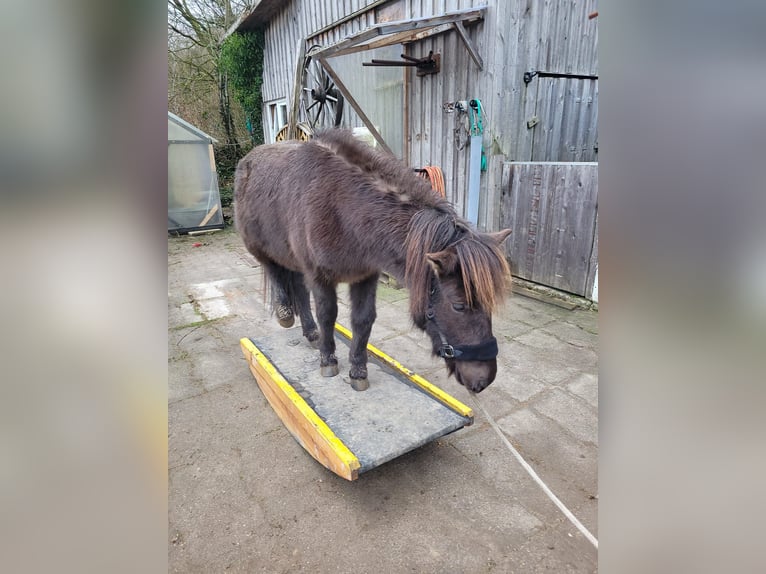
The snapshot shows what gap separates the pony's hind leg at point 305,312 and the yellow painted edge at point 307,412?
1.41 ft

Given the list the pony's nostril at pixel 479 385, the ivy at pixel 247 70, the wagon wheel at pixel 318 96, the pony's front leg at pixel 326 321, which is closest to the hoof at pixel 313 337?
the pony's front leg at pixel 326 321

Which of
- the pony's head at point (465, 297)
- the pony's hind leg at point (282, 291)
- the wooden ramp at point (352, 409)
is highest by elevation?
the pony's head at point (465, 297)

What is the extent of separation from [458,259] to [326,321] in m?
1.26

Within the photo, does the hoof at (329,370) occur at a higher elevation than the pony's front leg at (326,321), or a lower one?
lower

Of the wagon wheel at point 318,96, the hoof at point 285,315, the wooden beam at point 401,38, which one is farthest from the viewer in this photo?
the wagon wheel at point 318,96

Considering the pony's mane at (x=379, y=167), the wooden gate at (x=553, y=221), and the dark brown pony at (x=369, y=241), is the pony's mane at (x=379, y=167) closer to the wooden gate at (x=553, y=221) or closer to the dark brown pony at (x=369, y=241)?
the dark brown pony at (x=369, y=241)

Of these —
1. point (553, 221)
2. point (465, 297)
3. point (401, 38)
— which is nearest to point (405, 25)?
point (401, 38)

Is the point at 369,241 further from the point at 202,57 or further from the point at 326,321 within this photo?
the point at 202,57

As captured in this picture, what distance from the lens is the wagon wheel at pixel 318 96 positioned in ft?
19.0
